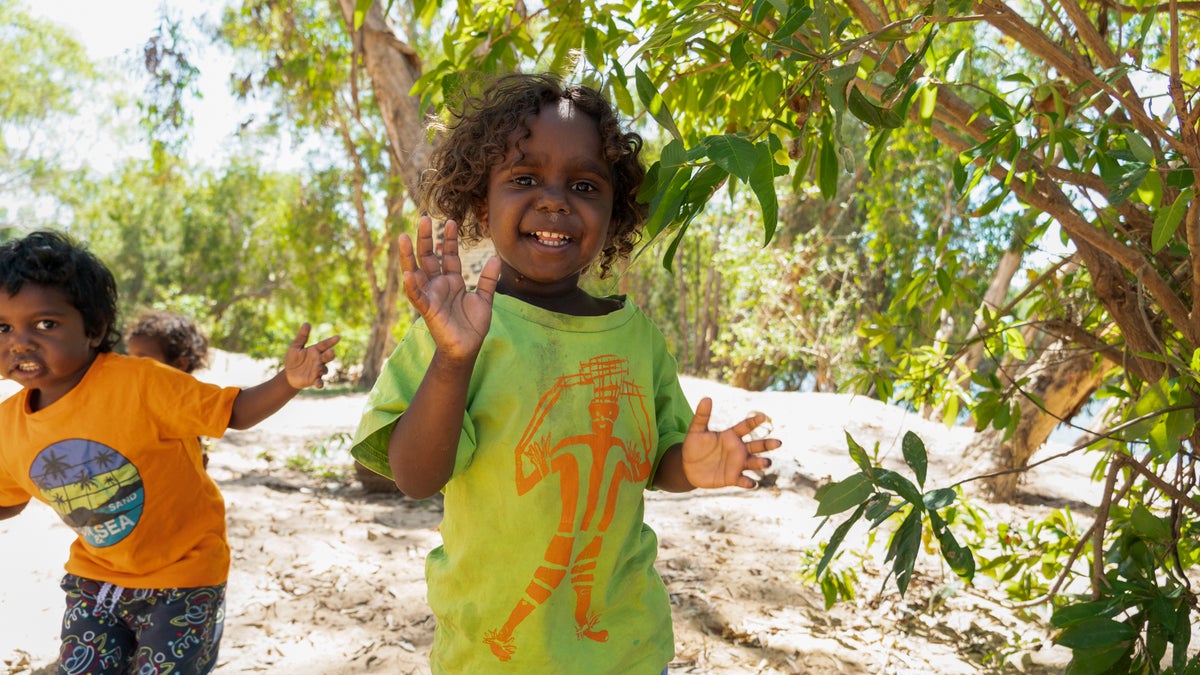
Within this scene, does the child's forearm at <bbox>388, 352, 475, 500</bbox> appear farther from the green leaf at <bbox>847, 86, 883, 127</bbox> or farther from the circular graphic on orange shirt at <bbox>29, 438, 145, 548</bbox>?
the circular graphic on orange shirt at <bbox>29, 438, 145, 548</bbox>

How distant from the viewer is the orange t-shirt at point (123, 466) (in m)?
2.18

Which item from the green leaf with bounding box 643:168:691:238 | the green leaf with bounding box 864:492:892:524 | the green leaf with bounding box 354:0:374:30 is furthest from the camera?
the green leaf with bounding box 354:0:374:30

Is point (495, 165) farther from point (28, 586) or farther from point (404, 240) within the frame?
point (28, 586)

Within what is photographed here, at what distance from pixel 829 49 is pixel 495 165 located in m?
0.60

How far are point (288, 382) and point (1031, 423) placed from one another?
4.04 meters

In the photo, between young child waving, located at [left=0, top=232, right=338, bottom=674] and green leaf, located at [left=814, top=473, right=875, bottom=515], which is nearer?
green leaf, located at [left=814, top=473, right=875, bottom=515]

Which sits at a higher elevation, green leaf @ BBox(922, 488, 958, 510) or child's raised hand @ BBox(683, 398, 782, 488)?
child's raised hand @ BBox(683, 398, 782, 488)

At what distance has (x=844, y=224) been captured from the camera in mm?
14883

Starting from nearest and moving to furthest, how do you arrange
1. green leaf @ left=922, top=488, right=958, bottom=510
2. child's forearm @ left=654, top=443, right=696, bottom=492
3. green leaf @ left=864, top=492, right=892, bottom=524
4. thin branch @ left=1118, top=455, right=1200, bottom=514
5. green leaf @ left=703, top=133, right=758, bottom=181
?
green leaf @ left=703, top=133, right=758, bottom=181, green leaf @ left=864, top=492, right=892, bottom=524, green leaf @ left=922, top=488, right=958, bottom=510, child's forearm @ left=654, top=443, right=696, bottom=492, thin branch @ left=1118, top=455, right=1200, bottom=514

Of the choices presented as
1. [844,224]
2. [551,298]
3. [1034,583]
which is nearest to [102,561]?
[551,298]

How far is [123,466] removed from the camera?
7.23 feet

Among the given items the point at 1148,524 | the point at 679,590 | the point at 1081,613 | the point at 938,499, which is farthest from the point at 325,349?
the point at 679,590

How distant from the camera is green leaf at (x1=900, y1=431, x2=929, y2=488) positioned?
1.52 m

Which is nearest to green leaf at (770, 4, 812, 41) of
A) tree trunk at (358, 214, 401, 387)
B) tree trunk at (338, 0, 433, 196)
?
tree trunk at (338, 0, 433, 196)
